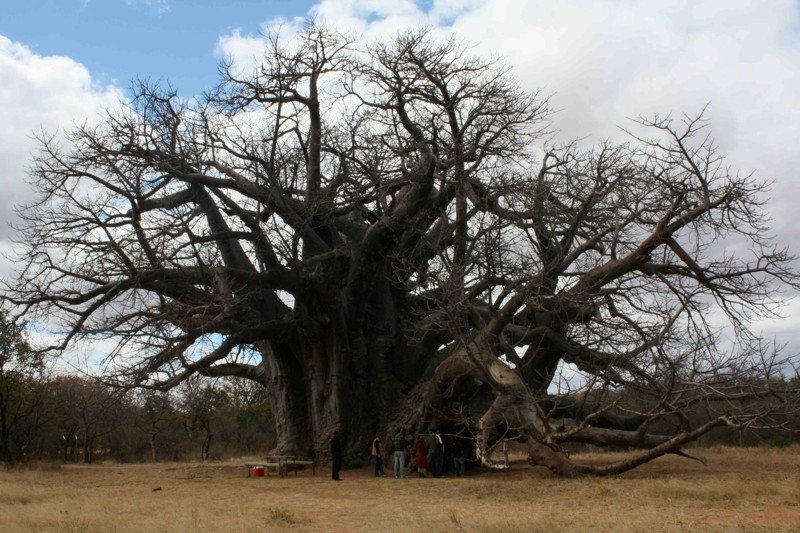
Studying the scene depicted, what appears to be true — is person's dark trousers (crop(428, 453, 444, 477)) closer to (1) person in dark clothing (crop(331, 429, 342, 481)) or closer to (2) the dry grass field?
(2) the dry grass field

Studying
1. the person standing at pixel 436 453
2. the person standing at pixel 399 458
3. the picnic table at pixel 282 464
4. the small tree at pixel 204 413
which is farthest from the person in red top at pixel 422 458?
the small tree at pixel 204 413

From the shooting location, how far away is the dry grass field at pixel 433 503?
864 centimetres

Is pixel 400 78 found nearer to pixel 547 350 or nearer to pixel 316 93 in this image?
pixel 316 93

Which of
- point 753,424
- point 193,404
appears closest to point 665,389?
point 753,424

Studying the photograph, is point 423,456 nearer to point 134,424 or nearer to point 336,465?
point 336,465

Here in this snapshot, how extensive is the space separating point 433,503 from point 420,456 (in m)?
4.57

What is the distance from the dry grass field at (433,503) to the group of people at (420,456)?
0.37m

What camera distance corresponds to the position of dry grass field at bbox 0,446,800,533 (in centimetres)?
864

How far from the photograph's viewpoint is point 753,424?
1215 centimetres

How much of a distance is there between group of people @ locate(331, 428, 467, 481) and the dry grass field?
37 centimetres

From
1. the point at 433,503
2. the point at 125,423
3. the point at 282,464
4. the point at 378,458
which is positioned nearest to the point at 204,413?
the point at 125,423

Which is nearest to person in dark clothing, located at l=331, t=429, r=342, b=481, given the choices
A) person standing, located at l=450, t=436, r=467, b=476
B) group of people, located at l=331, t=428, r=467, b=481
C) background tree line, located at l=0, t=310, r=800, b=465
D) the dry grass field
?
group of people, located at l=331, t=428, r=467, b=481

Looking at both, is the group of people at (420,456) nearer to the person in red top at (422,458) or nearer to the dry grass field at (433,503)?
the person in red top at (422,458)

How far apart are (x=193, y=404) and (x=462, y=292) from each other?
20554mm
